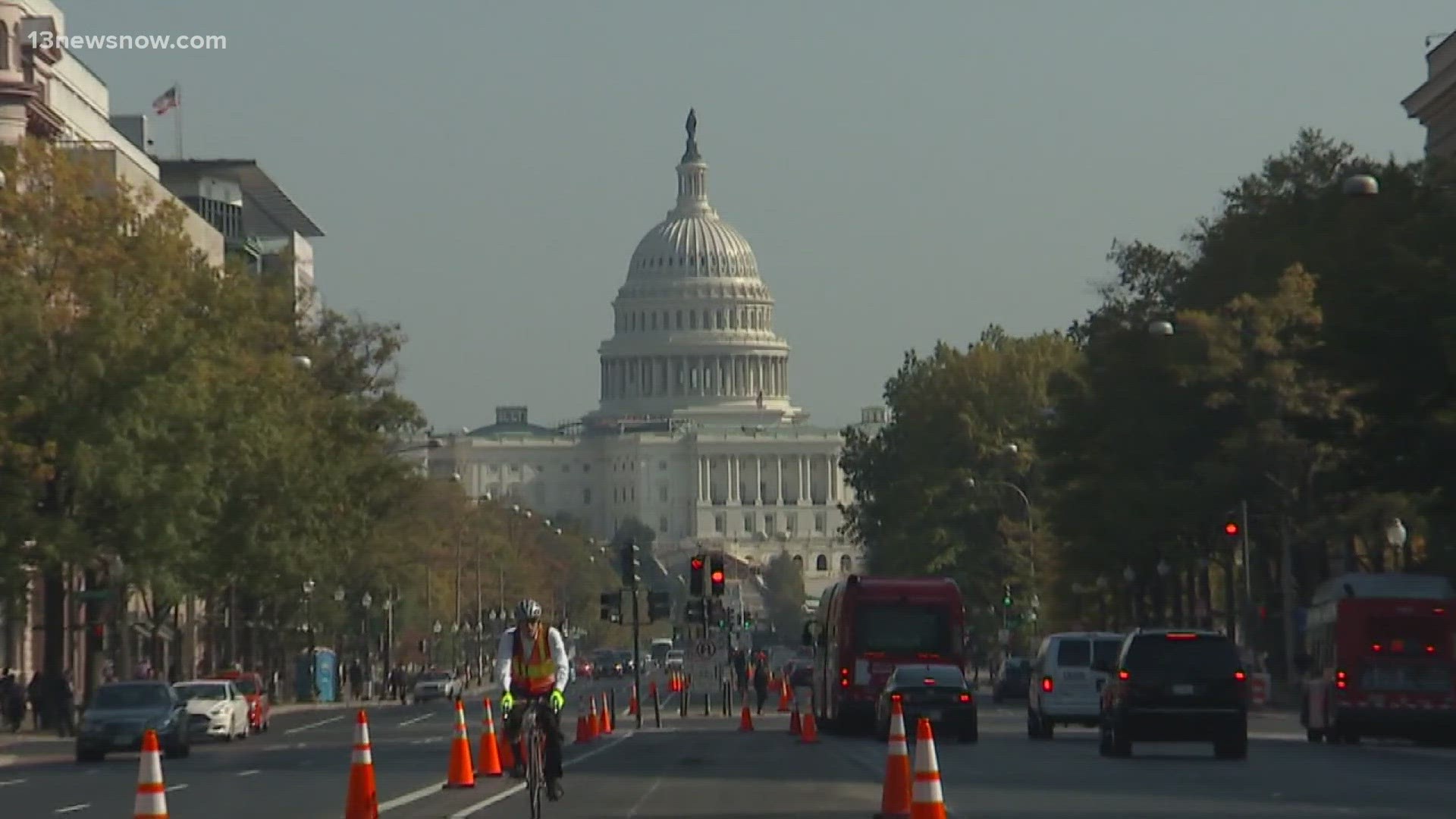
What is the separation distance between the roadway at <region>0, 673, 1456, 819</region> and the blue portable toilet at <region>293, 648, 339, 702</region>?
49480 mm

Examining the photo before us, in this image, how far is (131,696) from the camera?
167 feet

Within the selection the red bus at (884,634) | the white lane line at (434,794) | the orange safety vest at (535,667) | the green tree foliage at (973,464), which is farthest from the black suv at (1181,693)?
the green tree foliage at (973,464)

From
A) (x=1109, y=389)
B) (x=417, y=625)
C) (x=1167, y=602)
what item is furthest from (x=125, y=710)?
(x=417, y=625)

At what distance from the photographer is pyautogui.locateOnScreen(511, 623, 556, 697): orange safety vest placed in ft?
83.5

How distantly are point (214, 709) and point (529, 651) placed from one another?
35051 millimetres

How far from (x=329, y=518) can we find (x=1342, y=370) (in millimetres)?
35602

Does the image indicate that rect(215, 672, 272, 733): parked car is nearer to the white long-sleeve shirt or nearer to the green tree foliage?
the white long-sleeve shirt

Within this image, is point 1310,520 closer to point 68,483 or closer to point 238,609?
point 68,483

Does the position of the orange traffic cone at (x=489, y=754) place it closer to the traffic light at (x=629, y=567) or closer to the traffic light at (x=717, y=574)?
the traffic light at (x=629, y=567)

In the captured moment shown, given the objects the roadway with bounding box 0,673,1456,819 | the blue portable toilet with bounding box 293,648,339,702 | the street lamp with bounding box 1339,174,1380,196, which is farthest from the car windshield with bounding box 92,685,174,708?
the blue portable toilet with bounding box 293,648,339,702

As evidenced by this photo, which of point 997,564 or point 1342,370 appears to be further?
point 997,564

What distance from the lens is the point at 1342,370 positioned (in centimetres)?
5206

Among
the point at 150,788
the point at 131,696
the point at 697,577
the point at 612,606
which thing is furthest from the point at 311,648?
the point at 150,788

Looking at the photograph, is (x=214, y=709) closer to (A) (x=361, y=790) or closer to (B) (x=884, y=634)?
(B) (x=884, y=634)
